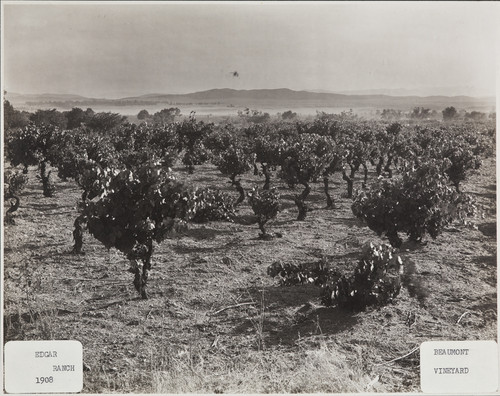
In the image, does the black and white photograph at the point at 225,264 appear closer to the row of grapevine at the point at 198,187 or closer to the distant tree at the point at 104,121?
the row of grapevine at the point at 198,187

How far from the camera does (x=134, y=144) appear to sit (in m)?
23.1

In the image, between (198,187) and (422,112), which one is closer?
(198,187)

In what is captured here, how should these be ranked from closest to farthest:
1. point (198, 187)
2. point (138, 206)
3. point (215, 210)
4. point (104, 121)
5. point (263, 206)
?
point (138, 206) → point (198, 187) → point (263, 206) → point (215, 210) → point (104, 121)

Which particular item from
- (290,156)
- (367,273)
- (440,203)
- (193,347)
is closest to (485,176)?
(290,156)

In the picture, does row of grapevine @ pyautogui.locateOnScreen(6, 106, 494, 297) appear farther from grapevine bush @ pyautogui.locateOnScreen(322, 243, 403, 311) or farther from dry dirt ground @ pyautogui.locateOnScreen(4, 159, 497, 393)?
grapevine bush @ pyautogui.locateOnScreen(322, 243, 403, 311)

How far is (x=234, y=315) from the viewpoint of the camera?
757 centimetres

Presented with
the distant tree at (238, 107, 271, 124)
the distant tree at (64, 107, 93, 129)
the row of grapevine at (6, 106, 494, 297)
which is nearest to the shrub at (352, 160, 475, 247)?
Answer: the row of grapevine at (6, 106, 494, 297)

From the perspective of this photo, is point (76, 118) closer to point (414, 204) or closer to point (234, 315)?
point (234, 315)

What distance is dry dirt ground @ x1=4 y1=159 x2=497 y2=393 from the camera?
6.32 m

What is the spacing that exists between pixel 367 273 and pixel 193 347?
284 centimetres

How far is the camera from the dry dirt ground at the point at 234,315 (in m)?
6.32

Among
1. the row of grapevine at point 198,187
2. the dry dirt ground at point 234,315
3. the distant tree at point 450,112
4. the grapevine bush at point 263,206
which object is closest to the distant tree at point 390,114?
the row of grapevine at point 198,187

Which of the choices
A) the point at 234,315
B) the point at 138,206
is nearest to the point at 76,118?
the point at 138,206

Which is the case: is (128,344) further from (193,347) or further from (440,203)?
(440,203)
